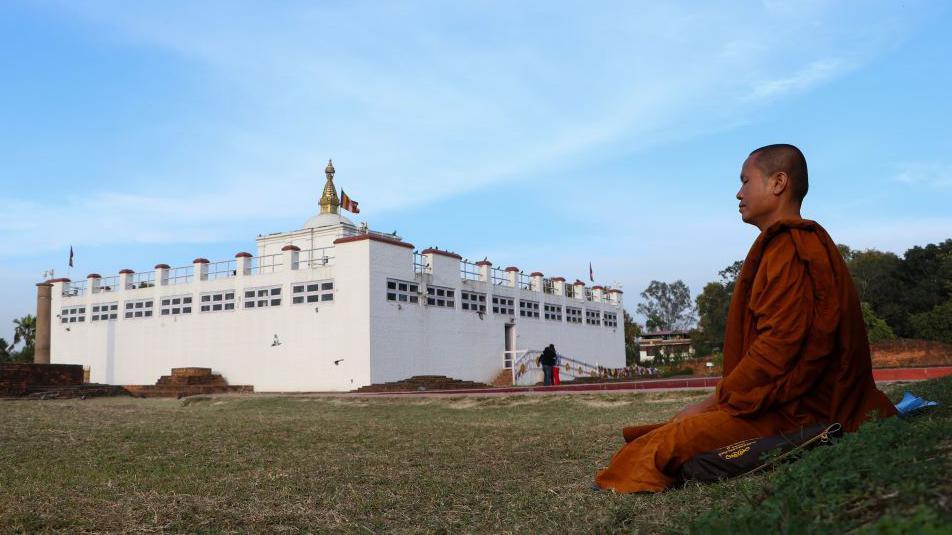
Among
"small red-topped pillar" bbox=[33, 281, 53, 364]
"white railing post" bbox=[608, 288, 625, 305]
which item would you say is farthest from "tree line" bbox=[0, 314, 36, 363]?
"white railing post" bbox=[608, 288, 625, 305]

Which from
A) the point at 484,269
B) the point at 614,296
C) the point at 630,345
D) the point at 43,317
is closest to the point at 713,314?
the point at 630,345

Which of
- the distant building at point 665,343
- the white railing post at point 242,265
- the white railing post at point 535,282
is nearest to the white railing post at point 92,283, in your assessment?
the white railing post at point 242,265

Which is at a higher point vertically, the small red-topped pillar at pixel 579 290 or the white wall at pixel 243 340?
the small red-topped pillar at pixel 579 290

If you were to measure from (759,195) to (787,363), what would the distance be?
90 cm

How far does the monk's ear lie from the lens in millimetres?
3510

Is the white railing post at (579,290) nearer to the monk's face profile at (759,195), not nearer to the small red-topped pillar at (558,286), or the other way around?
the small red-topped pillar at (558,286)

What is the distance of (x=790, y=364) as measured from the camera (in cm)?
309

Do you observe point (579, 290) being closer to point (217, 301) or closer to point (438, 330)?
point (438, 330)

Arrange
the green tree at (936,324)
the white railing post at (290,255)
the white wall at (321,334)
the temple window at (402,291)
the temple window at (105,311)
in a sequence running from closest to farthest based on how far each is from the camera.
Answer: the white wall at (321,334), the temple window at (402,291), the white railing post at (290,255), the temple window at (105,311), the green tree at (936,324)

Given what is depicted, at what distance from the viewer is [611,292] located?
3641 cm

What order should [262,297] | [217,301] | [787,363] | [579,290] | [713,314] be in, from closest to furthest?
[787,363]
[262,297]
[217,301]
[579,290]
[713,314]

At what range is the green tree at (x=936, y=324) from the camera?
97.6ft

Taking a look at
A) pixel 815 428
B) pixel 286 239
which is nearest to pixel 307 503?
pixel 815 428

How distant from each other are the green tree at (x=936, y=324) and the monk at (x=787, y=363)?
100ft
